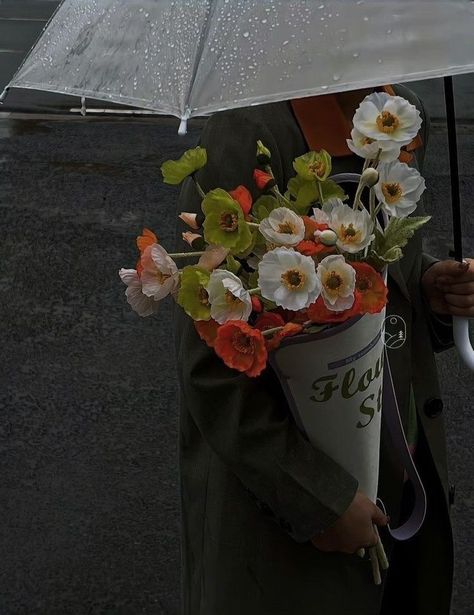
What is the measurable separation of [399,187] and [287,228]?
20 cm

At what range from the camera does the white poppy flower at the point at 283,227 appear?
4.35 ft

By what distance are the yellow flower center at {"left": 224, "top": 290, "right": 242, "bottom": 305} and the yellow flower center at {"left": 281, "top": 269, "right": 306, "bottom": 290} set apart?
0.07 meters

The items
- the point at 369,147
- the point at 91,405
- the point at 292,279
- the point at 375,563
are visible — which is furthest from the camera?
the point at 91,405

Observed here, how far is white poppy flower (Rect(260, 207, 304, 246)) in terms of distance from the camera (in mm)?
1325

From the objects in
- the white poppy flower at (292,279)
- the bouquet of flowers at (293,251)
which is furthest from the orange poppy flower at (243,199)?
the white poppy flower at (292,279)

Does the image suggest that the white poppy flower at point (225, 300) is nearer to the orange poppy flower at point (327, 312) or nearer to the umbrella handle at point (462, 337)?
the orange poppy flower at point (327, 312)

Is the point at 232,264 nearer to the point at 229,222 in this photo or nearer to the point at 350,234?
the point at 229,222

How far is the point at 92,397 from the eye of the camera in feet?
12.8

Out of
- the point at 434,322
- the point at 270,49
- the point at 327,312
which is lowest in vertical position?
the point at 434,322

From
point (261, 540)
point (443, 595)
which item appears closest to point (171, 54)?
point (261, 540)

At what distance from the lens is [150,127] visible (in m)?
7.36

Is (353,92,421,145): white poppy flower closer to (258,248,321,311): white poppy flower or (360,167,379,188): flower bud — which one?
(360,167,379,188): flower bud

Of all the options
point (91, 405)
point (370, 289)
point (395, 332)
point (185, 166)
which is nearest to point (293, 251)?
point (370, 289)

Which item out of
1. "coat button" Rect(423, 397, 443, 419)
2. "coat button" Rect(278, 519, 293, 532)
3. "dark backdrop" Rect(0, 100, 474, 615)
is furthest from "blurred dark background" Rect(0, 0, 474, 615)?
"coat button" Rect(278, 519, 293, 532)
